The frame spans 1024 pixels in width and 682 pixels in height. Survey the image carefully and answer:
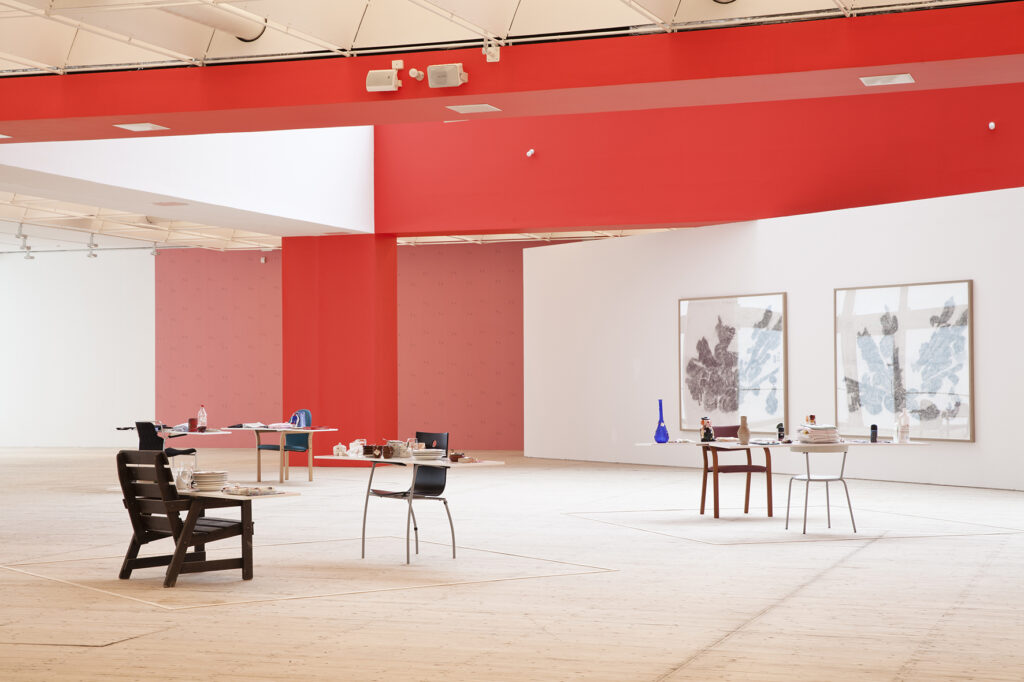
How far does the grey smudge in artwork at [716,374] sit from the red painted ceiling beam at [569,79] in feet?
19.9

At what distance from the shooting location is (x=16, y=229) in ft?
58.3

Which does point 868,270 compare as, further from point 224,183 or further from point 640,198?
point 224,183

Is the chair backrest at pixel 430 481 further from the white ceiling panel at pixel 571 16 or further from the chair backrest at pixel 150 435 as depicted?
→ the chair backrest at pixel 150 435

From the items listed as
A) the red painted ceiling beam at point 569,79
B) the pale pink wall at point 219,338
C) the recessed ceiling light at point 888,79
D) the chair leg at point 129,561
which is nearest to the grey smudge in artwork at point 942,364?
the red painted ceiling beam at point 569,79

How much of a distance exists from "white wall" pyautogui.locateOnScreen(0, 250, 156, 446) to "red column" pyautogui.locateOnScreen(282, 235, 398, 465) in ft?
20.7

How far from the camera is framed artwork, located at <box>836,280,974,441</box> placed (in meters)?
11.3

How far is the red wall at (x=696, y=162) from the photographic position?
1246cm

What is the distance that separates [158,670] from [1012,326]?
924 cm

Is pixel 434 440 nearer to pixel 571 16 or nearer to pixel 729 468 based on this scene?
pixel 729 468

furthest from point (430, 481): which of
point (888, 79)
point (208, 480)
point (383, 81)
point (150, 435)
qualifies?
point (150, 435)

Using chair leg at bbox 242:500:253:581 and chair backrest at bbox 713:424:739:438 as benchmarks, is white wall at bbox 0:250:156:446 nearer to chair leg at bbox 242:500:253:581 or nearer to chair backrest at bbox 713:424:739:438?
chair backrest at bbox 713:424:739:438

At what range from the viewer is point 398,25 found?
7.71 metres

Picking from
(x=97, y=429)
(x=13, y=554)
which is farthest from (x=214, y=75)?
(x=97, y=429)

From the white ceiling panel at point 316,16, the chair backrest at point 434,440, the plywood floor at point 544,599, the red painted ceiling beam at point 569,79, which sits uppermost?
the white ceiling panel at point 316,16
